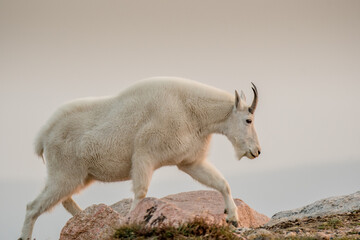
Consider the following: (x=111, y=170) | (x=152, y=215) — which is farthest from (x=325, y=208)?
(x=152, y=215)

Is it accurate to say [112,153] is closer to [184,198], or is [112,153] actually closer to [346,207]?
[184,198]

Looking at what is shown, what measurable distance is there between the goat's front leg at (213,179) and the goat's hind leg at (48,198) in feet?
7.47

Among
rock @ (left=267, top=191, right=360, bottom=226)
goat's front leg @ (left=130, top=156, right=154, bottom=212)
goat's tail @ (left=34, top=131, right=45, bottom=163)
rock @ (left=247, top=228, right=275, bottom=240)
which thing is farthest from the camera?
rock @ (left=267, top=191, right=360, bottom=226)

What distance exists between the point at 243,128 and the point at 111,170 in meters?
2.77

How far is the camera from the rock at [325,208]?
11898mm

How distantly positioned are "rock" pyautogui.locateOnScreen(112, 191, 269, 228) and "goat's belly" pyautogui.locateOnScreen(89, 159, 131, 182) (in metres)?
1.15

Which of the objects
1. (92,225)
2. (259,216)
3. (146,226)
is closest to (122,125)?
(92,225)

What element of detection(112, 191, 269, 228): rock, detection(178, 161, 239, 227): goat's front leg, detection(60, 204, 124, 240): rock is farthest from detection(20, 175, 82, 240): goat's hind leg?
detection(178, 161, 239, 227): goat's front leg

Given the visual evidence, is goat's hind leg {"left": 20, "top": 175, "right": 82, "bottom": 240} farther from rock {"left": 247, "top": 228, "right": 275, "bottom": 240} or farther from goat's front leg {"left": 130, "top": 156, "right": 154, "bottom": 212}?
rock {"left": 247, "top": 228, "right": 275, "bottom": 240}

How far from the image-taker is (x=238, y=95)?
10.7 meters

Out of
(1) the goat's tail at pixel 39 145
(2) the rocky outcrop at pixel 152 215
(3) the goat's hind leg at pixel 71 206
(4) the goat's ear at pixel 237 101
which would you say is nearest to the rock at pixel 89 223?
(2) the rocky outcrop at pixel 152 215

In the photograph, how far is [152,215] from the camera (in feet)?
25.9

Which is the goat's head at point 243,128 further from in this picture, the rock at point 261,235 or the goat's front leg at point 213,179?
the rock at point 261,235

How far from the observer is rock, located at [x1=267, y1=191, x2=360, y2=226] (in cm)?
1190
